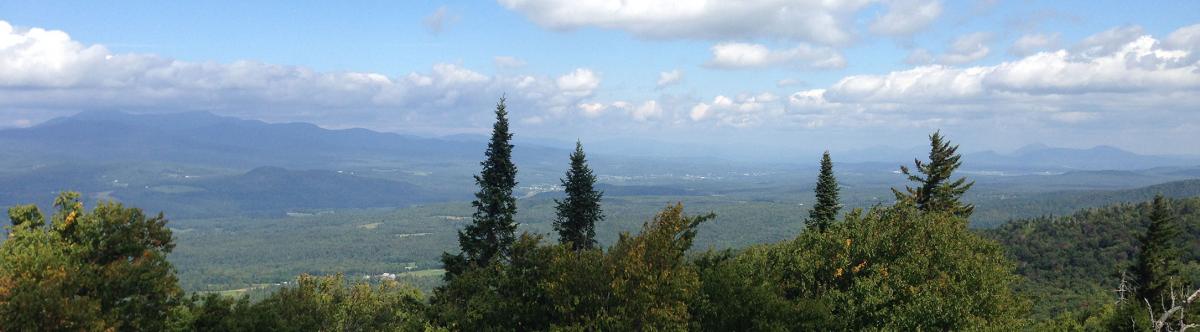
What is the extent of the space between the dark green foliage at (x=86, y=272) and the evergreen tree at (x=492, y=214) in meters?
11.8

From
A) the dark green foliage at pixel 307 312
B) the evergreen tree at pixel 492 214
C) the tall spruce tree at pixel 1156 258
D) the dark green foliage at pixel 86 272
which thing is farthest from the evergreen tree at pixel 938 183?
the dark green foliage at pixel 86 272

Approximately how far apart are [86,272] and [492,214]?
15.9m

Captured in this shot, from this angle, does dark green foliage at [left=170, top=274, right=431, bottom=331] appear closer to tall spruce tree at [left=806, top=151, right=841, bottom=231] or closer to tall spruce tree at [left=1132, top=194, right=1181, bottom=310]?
tall spruce tree at [left=806, top=151, right=841, bottom=231]

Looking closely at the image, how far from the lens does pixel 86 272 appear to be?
21.8m

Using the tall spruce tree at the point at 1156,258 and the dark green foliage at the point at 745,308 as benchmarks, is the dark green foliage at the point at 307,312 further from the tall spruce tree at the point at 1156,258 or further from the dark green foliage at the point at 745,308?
the tall spruce tree at the point at 1156,258

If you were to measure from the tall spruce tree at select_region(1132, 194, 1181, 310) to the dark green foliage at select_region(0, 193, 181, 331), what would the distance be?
53.4 meters

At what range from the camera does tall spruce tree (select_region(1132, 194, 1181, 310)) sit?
4322 cm

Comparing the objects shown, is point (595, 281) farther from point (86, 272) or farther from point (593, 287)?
point (86, 272)

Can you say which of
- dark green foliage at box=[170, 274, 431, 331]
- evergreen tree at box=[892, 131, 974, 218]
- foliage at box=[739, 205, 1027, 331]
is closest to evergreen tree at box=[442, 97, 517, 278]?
dark green foliage at box=[170, 274, 431, 331]

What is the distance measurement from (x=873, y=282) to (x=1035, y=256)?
323 feet

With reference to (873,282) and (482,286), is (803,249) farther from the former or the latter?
(482,286)

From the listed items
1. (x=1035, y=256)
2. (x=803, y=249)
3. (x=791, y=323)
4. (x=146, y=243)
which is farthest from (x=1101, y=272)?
(x=146, y=243)

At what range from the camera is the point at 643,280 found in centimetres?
1795

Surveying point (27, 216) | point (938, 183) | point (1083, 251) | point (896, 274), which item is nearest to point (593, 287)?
point (896, 274)
